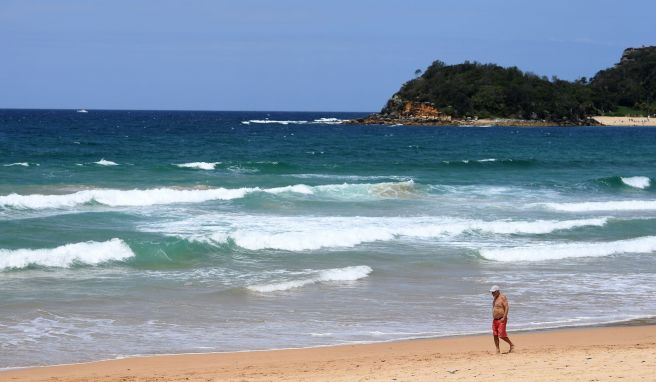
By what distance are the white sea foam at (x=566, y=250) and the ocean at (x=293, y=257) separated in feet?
0.17

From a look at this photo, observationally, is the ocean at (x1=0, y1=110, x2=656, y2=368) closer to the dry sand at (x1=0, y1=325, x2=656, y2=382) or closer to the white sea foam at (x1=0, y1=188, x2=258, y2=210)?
the white sea foam at (x1=0, y1=188, x2=258, y2=210)

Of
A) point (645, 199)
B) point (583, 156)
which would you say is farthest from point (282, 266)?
point (583, 156)

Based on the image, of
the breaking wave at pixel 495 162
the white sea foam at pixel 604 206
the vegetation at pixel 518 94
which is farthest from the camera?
the vegetation at pixel 518 94

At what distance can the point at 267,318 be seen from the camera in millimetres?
14906

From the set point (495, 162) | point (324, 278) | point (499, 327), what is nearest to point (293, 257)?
point (324, 278)

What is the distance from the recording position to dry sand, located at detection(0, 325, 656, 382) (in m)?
10.7

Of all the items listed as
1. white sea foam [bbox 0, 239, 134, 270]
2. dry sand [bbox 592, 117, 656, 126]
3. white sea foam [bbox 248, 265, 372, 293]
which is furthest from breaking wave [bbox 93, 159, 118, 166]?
dry sand [bbox 592, 117, 656, 126]

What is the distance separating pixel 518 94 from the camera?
13338 centimetres

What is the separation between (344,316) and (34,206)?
15.3 meters

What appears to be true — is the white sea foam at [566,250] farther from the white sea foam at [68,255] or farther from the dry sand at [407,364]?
the white sea foam at [68,255]

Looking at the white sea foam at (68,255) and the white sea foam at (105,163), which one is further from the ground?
the white sea foam at (105,163)

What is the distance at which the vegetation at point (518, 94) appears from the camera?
132375mm

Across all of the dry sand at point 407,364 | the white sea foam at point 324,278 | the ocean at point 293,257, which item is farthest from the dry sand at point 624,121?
the dry sand at point 407,364

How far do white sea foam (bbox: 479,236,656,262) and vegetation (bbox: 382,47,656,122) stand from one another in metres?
107
